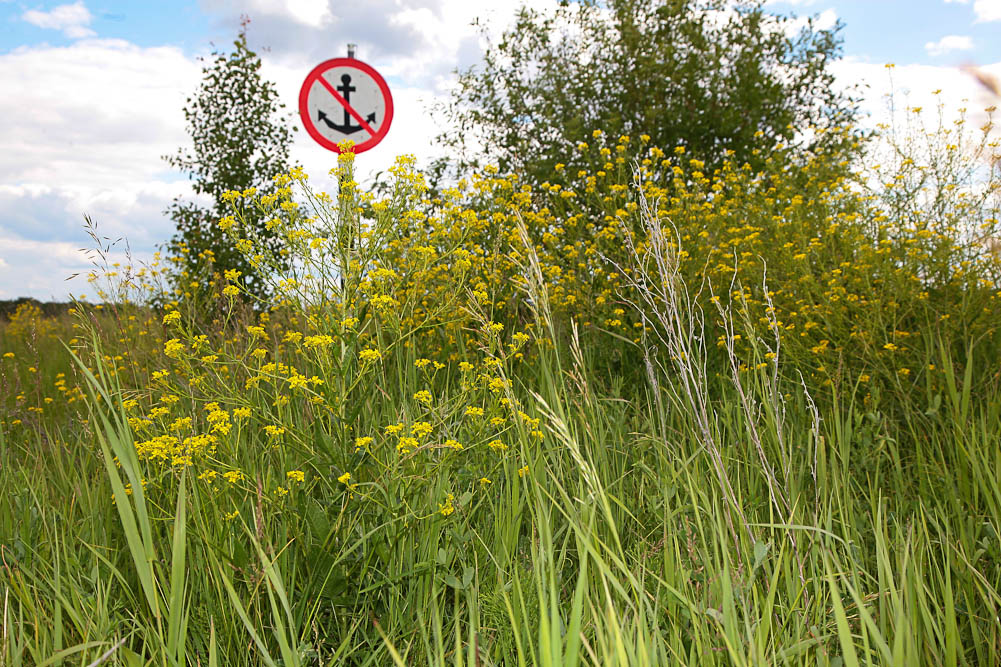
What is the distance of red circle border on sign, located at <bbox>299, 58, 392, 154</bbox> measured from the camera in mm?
5797

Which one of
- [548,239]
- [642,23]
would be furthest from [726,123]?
[548,239]

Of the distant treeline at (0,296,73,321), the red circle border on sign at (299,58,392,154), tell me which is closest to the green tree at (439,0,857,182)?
the red circle border on sign at (299,58,392,154)

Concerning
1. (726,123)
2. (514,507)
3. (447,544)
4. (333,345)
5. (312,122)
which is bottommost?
(447,544)

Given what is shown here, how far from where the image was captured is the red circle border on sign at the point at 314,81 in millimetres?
5797

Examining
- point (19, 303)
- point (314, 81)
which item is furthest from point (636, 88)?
point (19, 303)

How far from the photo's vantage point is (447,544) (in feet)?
7.24

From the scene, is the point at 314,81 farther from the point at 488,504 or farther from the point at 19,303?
the point at 19,303

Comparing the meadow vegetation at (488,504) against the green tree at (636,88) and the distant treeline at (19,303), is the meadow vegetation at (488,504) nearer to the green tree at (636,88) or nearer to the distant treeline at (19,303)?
the green tree at (636,88)

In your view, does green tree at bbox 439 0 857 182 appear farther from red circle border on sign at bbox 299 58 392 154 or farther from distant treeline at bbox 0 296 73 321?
distant treeline at bbox 0 296 73 321

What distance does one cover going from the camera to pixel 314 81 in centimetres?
582

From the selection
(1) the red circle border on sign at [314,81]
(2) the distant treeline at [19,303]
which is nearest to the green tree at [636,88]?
(1) the red circle border on sign at [314,81]

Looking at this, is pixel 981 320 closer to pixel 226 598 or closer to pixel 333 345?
pixel 333 345

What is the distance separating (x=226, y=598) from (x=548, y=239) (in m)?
3.43

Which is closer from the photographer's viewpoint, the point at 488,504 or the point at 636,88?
the point at 488,504
